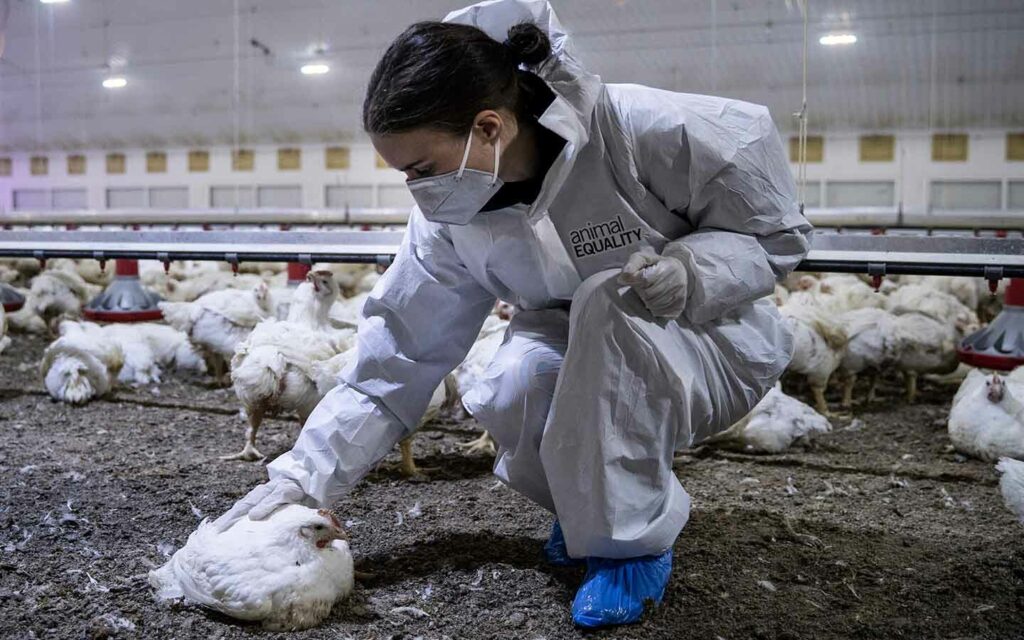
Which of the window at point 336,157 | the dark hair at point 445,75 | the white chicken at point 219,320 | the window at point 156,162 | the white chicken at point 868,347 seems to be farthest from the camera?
the window at point 156,162

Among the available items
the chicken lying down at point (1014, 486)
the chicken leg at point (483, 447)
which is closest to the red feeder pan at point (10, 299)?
the chicken leg at point (483, 447)

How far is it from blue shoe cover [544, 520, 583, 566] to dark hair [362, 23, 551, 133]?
976mm

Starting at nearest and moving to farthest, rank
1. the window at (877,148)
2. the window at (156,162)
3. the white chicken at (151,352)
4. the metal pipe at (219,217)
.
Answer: the white chicken at (151,352)
the window at (877,148)
the metal pipe at (219,217)
the window at (156,162)

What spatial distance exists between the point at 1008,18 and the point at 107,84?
682 centimetres

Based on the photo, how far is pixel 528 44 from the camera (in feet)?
5.00

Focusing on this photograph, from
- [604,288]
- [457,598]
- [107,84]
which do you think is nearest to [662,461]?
[604,288]

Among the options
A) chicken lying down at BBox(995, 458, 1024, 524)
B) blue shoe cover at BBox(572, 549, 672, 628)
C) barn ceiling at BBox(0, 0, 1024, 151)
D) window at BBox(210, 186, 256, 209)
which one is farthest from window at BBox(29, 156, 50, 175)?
chicken lying down at BBox(995, 458, 1024, 524)

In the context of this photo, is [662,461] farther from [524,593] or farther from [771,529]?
[771,529]

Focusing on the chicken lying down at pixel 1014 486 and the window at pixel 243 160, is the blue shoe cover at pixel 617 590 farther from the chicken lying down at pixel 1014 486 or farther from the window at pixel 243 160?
the window at pixel 243 160

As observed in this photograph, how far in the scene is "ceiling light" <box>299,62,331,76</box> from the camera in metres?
5.72

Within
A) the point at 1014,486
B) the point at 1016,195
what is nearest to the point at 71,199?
the point at 1016,195

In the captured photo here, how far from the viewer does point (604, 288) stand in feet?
5.13

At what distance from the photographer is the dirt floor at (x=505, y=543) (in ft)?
5.50

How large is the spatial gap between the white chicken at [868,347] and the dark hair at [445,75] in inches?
122
